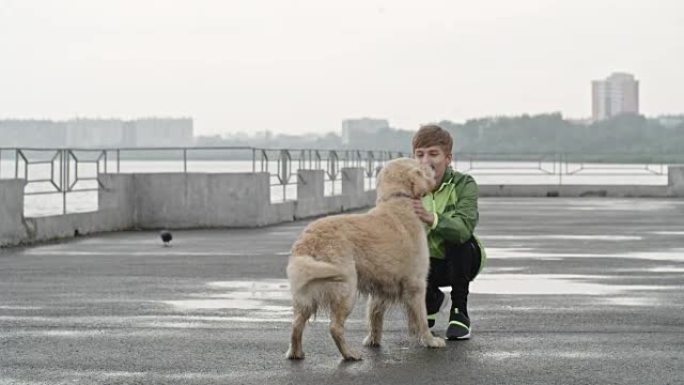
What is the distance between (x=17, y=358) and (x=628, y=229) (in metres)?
15.6

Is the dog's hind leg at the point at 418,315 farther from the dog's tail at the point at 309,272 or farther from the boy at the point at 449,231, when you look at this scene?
the dog's tail at the point at 309,272

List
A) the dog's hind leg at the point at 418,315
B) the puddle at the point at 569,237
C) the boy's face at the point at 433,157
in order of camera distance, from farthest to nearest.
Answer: the puddle at the point at 569,237 < the boy's face at the point at 433,157 < the dog's hind leg at the point at 418,315

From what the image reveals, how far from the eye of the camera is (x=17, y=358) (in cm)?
808

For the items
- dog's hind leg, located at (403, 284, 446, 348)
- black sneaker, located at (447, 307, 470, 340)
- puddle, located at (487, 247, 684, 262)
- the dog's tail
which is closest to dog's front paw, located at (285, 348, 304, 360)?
→ the dog's tail

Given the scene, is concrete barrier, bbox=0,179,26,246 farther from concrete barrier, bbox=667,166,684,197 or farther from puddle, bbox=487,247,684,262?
concrete barrier, bbox=667,166,684,197

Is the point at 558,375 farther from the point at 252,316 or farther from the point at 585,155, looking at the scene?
the point at 585,155

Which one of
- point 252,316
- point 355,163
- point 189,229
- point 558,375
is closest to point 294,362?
point 558,375

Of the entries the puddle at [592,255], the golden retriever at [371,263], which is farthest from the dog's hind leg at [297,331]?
the puddle at [592,255]

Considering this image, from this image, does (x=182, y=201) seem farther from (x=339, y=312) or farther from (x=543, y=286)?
A: (x=339, y=312)

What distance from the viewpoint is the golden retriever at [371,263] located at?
7723 millimetres

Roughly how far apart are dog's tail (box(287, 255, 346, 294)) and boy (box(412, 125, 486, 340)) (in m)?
1.26

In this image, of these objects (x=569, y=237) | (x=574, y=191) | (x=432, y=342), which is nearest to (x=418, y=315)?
(x=432, y=342)

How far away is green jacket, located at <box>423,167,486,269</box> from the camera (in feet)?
29.2

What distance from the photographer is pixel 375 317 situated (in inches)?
333
